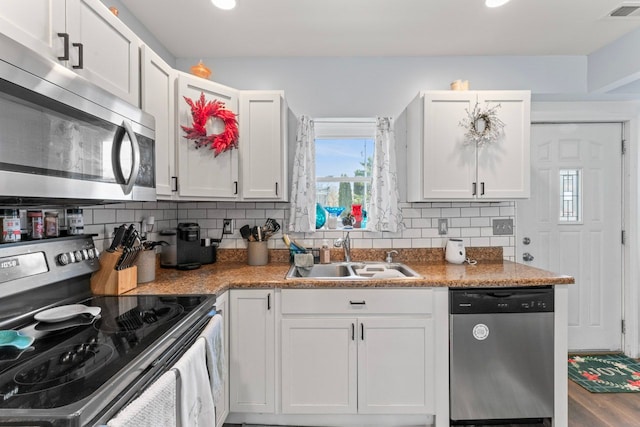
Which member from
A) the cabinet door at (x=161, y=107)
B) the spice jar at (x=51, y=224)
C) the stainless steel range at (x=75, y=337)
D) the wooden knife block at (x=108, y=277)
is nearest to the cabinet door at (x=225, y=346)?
the stainless steel range at (x=75, y=337)

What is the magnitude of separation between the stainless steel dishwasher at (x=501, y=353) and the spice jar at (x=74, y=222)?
1.97 meters

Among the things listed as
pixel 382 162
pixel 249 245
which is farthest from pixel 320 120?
pixel 249 245

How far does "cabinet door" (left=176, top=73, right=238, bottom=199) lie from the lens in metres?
2.07

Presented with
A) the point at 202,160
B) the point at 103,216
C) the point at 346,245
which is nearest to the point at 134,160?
the point at 103,216

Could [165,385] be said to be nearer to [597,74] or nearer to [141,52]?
[141,52]

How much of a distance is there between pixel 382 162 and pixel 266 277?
1259 mm

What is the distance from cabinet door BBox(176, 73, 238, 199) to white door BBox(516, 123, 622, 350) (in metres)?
2.45

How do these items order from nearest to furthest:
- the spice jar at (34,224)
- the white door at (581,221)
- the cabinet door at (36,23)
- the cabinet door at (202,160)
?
the cabinet door at (36,23), the spice jar at (34,224), the cabinet door at (202,160), the white door at (581,221)

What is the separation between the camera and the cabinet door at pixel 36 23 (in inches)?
38.5

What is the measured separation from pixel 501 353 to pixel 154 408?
1.83 meters

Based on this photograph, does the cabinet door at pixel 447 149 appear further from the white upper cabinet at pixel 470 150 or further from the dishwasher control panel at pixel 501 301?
the dishwasher control panel at pixel 501 301

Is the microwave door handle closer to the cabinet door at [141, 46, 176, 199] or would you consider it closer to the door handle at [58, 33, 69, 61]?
the door handle at [58, 33, 69, 61]

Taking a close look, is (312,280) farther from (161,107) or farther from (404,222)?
(161,107)

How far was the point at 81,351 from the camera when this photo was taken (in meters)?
1.05
